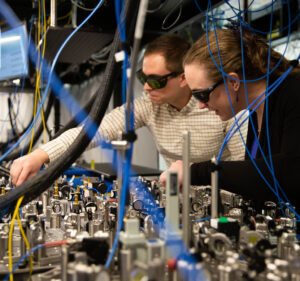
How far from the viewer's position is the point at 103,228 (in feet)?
3.57

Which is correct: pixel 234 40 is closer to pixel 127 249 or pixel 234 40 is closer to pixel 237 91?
pixel 237 91

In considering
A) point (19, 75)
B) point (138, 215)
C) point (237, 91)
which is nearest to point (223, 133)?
point (237, 91)

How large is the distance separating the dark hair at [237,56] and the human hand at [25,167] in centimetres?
81

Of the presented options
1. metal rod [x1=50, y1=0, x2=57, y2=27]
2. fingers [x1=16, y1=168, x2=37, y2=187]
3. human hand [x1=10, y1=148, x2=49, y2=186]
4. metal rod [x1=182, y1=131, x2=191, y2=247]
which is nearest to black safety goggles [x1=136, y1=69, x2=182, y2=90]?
metal rod [x1=50, y1=0, x2=57, y2=27]

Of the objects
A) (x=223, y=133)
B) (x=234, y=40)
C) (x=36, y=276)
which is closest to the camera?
(x=36, y=276)

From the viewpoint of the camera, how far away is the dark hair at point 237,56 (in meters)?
1.43

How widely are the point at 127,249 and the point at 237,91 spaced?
953 millimetres

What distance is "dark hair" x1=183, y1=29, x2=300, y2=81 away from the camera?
1.43m

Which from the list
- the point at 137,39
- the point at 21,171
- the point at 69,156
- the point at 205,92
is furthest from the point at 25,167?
the point at 137,39

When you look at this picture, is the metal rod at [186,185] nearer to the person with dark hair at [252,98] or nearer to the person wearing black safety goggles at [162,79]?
the person with dark hair at [252,98]

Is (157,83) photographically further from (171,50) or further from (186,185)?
(186,185)

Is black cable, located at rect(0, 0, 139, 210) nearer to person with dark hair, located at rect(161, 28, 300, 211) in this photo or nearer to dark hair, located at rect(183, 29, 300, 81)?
person with dark hair, located at rect(161, 28, 300, 211)

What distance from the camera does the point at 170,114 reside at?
2.30 m

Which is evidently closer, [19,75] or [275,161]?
[275,161]
